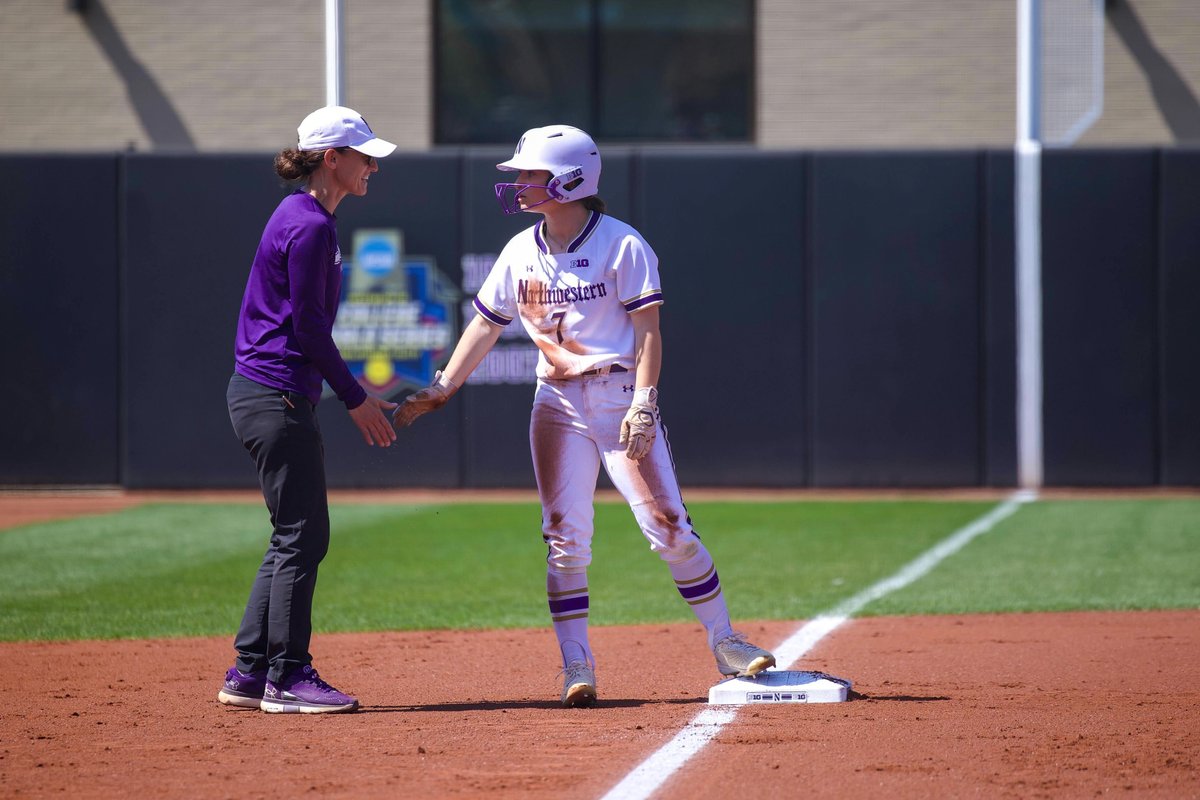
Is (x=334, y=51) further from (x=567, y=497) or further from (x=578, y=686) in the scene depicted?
(x=578, y=686)

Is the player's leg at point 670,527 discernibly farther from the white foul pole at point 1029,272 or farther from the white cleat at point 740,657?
the white foul pole at point 1029,272

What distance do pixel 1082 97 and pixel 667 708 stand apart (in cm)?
1369

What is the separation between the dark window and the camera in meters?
18.5

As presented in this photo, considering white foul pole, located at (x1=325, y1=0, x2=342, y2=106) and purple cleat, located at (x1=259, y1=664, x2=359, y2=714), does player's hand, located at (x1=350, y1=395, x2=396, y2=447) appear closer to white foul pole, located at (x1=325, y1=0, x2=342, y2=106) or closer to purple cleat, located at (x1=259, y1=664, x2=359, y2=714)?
purple cleat, located at (x1=259, y1=664, x2=359, y2=714)

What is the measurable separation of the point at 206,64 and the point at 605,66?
195 inches

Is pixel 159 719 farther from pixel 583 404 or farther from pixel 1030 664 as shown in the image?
pixel 1030 664

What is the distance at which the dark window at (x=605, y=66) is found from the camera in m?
18.5

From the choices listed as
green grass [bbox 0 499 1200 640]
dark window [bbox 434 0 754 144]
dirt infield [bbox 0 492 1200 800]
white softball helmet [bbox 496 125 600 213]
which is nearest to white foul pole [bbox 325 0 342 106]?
green grass [bbox 0 499 1200 640]

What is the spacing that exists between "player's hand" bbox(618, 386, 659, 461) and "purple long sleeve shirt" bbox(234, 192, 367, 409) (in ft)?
3.21

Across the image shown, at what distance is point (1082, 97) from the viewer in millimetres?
17250

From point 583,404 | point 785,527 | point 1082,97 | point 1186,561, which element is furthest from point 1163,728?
point 1082,97

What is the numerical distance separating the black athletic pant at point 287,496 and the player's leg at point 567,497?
32.7 inches

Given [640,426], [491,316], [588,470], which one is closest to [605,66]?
[491,316]

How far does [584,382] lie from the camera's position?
5566mm
